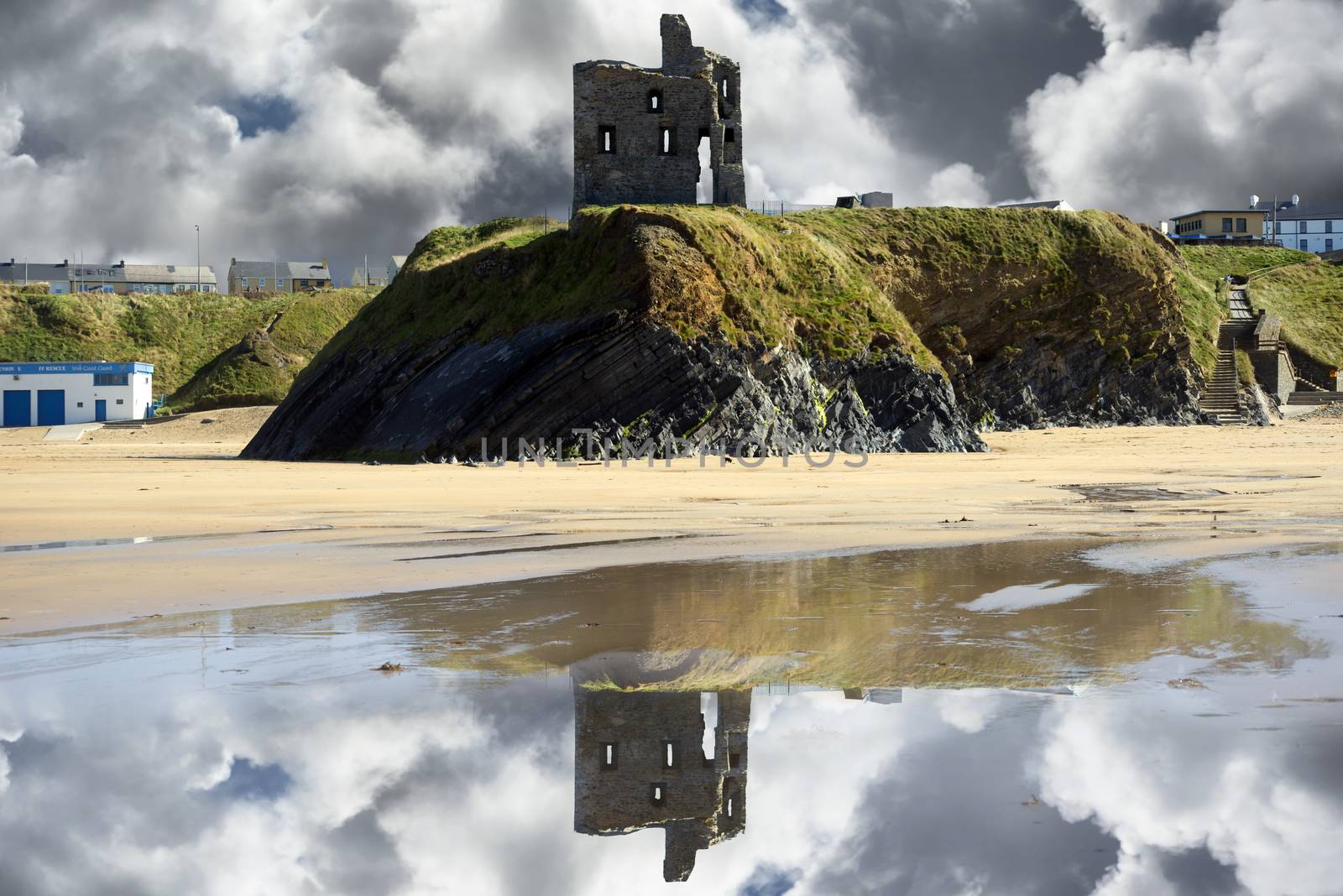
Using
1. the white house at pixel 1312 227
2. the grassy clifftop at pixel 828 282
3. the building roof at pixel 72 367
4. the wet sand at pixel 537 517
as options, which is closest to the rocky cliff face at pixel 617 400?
the grassy clifftop at pixel 828 282

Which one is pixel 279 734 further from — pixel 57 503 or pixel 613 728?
pixel 57 503

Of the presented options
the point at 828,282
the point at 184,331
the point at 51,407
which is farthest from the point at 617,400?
the point at 184,331

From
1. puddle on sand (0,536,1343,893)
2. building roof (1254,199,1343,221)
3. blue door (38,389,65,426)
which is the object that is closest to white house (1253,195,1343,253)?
building roof (1254,199,1343,221)

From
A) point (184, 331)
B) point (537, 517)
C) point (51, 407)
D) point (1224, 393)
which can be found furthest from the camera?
point (184, 331)

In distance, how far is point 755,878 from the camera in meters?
4.01

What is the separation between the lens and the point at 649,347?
31.7 meters

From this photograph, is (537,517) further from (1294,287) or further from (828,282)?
(1294,287)

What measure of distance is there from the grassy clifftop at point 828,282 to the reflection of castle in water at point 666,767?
1029 inches

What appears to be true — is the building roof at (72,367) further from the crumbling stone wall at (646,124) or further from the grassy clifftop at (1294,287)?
the grassy clifftop at (1294,287)

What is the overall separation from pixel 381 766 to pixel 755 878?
1663mm

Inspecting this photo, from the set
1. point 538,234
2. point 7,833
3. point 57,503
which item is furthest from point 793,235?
point 7,833

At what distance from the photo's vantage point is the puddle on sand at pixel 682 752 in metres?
4.04

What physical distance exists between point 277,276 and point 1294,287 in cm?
9700

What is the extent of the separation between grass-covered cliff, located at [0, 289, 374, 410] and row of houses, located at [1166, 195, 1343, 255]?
7311cm
